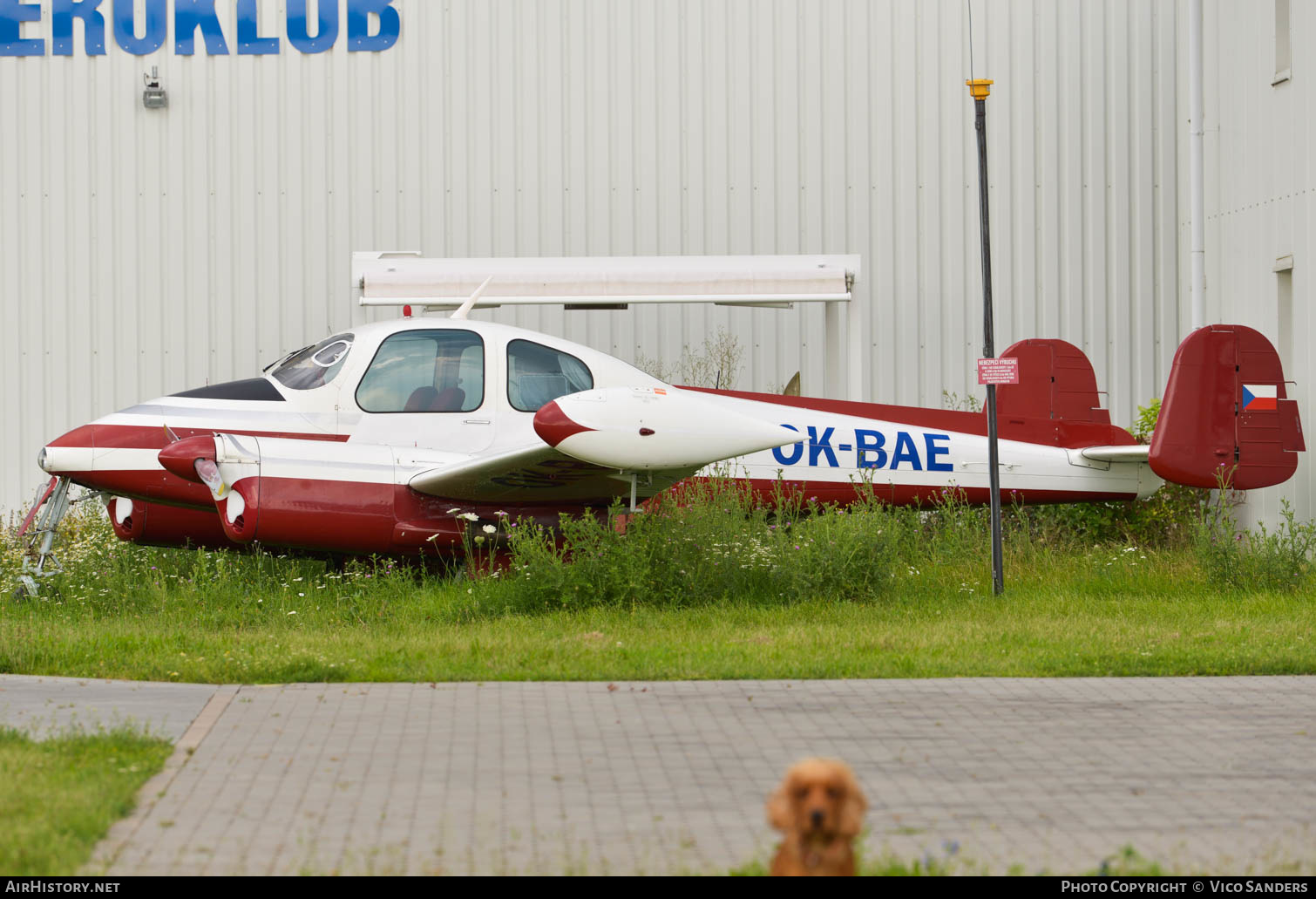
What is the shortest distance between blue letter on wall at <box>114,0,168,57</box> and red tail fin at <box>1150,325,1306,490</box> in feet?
37.8

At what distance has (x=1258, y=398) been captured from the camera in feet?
38.0

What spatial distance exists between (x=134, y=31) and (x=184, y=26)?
581mm

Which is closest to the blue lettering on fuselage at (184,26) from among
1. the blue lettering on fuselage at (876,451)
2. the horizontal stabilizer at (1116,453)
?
the blue lettering on fuselage at (876,451)

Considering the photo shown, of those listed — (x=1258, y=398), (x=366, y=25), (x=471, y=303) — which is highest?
(x=366, y=25)

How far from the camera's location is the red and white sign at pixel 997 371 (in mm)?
10203

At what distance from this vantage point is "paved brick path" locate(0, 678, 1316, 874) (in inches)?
179

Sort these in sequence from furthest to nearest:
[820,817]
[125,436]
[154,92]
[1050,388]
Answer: [154,92], [1050,388], [125,436], [820,817]

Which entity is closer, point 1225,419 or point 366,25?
point 1225,419

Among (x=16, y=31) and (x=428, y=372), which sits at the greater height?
(x=16, y=31)

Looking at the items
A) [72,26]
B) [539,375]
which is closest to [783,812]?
[539,375]

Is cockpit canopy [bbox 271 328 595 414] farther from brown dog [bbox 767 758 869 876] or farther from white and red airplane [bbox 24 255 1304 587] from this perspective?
brown dog [bbox 767 758 869 876]

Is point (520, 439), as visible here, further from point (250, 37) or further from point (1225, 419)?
point (250, 37)

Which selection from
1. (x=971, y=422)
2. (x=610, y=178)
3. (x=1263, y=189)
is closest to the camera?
(x=971, y=422)

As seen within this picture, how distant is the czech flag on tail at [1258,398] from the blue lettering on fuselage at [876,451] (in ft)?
8.16
